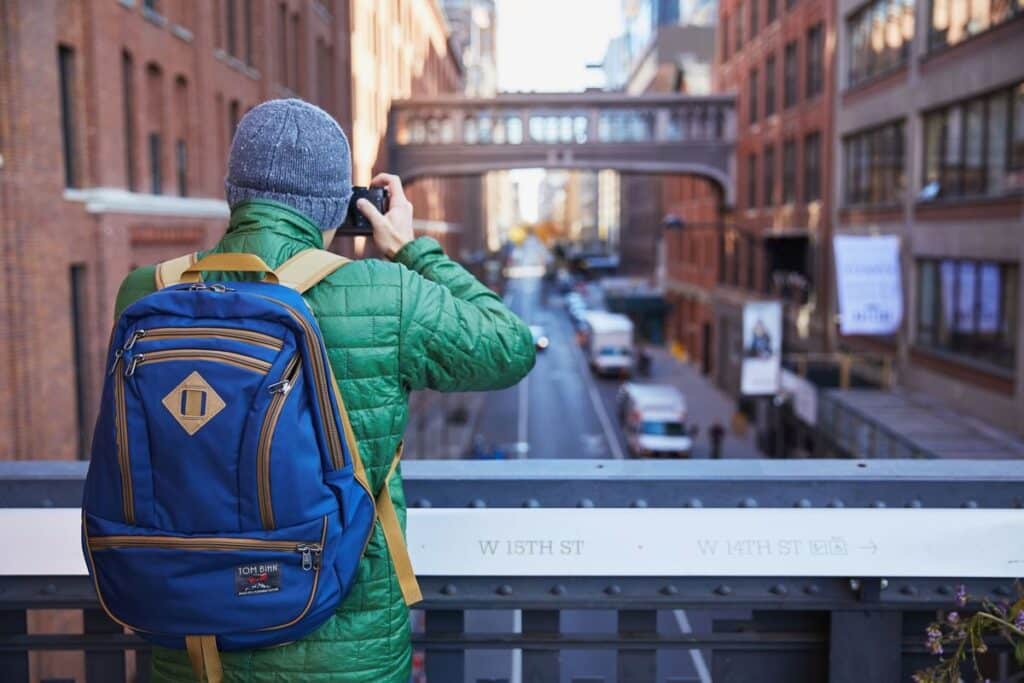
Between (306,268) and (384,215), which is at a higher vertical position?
(384,215)

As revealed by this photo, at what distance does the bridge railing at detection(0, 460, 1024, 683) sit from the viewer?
284 cm

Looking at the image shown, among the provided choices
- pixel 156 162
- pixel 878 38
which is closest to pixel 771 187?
pixel 878 38

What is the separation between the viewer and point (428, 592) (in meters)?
2.92

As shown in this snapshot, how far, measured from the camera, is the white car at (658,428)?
3152 cm

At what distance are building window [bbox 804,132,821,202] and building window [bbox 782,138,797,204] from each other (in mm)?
1159

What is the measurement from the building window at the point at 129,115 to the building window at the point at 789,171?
23.6 metres

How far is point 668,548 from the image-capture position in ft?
9.37

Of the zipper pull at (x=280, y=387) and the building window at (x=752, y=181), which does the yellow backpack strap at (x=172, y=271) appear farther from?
the building window at (x=752, y=181)

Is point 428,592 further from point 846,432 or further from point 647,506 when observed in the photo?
point 846,432

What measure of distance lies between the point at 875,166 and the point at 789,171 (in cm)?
873

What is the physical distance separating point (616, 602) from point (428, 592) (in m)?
0.52

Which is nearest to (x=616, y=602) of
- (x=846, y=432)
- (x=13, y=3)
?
(x=13, y=3)

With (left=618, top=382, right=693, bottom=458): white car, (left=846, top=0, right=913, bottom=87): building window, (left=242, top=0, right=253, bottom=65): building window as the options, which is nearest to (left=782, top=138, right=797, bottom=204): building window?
(left=846, top=0, right=913, bottom=87): building window

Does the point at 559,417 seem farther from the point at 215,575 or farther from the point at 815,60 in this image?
the point at 215,575
